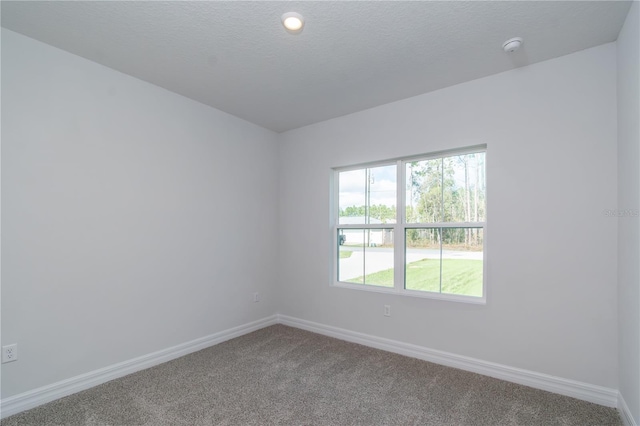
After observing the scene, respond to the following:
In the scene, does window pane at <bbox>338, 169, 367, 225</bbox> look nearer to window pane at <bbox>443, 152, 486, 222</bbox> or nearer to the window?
the window

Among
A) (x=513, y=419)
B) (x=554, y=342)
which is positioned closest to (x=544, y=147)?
(x=554, y=342)

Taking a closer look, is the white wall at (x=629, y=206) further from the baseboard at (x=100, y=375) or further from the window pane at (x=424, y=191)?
the baseboard at (x=100, y=375)

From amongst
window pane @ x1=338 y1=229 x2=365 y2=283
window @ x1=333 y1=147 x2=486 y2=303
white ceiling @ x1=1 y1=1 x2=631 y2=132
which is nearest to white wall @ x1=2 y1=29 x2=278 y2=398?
white ceiling @ x1=1 y1=1 x2=631 y2=132

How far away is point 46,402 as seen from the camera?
7.43 ft

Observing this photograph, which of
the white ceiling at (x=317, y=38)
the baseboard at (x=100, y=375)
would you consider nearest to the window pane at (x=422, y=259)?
the white ceiling at (x=317, y=38)

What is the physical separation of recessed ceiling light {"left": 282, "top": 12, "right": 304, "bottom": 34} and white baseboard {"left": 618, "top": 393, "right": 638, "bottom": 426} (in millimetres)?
3168

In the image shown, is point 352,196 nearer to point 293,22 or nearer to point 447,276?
point 447,276

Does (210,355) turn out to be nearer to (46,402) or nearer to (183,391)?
(183,391)

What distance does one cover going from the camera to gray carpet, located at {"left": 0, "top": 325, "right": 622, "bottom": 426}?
6.85ft

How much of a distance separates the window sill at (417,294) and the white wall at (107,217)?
1300 millimetres

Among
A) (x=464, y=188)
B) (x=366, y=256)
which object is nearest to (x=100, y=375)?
(x=366, y=256)

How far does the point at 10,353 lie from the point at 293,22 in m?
2.92

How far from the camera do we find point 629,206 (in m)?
1.98

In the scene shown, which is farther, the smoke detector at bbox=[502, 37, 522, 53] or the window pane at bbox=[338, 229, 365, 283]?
the window pane at bbox=[338, 229, 365, 283]
